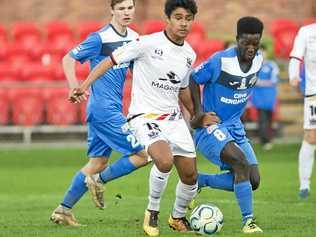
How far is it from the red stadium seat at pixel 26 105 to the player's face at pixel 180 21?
13.8 metres

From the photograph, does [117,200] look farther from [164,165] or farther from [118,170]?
[164,165]

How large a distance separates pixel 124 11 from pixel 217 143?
1727 millimetres

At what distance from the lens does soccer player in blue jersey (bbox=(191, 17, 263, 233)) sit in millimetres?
10906

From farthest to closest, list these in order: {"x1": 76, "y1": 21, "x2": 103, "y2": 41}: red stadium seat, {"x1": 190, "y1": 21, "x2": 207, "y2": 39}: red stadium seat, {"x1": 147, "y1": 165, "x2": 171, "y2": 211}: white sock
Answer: {"x1": 190, "y1": 21, "x2": 207, "y2": 39}: red stadium seat → {"x1": 76, "y1": 21, "x2": 103, "y2": 41}: red stadium seat → {"x1": 147, "y1": 165, "x2": 171, "y2": 211}: white sock

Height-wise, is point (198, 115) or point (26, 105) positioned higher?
point (198, 115)

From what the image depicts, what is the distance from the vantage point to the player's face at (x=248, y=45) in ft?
35.8

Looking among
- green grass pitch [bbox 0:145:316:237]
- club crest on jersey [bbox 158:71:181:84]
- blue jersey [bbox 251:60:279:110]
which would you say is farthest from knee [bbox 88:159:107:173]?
blue jersey [bbox 251:60:279:110]

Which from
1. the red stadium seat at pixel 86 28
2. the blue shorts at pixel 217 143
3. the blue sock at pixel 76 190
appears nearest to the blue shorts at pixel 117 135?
the blue sock at pixel 76 190

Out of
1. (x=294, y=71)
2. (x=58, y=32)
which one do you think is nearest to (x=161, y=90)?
(x=294, y=71)

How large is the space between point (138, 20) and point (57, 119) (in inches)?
193

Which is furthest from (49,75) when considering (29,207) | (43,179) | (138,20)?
(29,207)

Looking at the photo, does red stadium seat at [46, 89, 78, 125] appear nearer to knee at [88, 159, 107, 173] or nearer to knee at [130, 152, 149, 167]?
knee at [88, 159, 107, 173]

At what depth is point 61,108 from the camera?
24.0 metres

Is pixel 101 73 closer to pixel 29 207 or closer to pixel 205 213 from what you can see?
pixel 205 213
